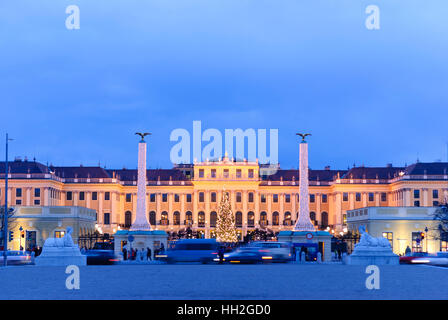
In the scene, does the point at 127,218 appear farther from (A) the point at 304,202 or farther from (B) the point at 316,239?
(B) the point at 316,239

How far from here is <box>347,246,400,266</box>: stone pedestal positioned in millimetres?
45625

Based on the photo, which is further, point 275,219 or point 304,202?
point 275,219

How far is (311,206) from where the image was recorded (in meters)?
144

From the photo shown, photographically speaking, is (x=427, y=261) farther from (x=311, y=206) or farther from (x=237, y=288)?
(x=311, y=206)

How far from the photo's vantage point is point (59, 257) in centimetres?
4409

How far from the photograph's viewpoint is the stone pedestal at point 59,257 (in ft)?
144

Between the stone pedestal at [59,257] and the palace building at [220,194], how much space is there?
90737 mm

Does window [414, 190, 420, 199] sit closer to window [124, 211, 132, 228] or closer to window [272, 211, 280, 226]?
window [272, 211, 280, 226]

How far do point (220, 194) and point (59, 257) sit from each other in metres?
97.6

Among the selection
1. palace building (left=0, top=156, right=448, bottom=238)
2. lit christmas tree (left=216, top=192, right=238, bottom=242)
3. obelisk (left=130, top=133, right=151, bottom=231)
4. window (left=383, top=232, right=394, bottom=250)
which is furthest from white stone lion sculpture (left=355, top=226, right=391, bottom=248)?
palace building (left=0, top=156, right=448, bottom=238)

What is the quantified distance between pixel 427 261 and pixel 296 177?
312 feet

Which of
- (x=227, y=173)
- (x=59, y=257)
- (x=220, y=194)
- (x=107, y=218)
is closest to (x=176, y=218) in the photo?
(x=220, y=194)
